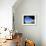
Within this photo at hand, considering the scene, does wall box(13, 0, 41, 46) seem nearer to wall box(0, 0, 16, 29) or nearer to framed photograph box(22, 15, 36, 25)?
framed photograph box(22, 15, 36, 25)

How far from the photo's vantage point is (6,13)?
4.41 metres

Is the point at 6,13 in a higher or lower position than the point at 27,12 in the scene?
lower

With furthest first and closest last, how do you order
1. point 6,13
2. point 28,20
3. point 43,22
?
point 28,20, point 43,22, point 6,13

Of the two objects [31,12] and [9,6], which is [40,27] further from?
[9,6]

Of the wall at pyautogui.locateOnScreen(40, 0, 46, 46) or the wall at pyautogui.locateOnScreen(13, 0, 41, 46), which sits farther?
the wall at pyautogui.locateOnScreen(13, 0, 41, 46)

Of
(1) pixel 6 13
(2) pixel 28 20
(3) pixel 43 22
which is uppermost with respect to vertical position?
(1) pixel 6 13

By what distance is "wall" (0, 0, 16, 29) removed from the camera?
438 cm

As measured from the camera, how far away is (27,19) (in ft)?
17.9

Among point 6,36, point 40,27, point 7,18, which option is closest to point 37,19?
point 40,27

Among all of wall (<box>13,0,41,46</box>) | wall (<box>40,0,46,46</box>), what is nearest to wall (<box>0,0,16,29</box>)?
wall (<box>13,0,41,46</box>)

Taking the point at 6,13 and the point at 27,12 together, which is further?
the point at 27,12

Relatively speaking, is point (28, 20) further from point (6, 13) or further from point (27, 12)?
point (6, 13)

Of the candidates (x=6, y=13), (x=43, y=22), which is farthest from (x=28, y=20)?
(x=6, y=13)

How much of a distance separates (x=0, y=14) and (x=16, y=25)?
1.30 meters
